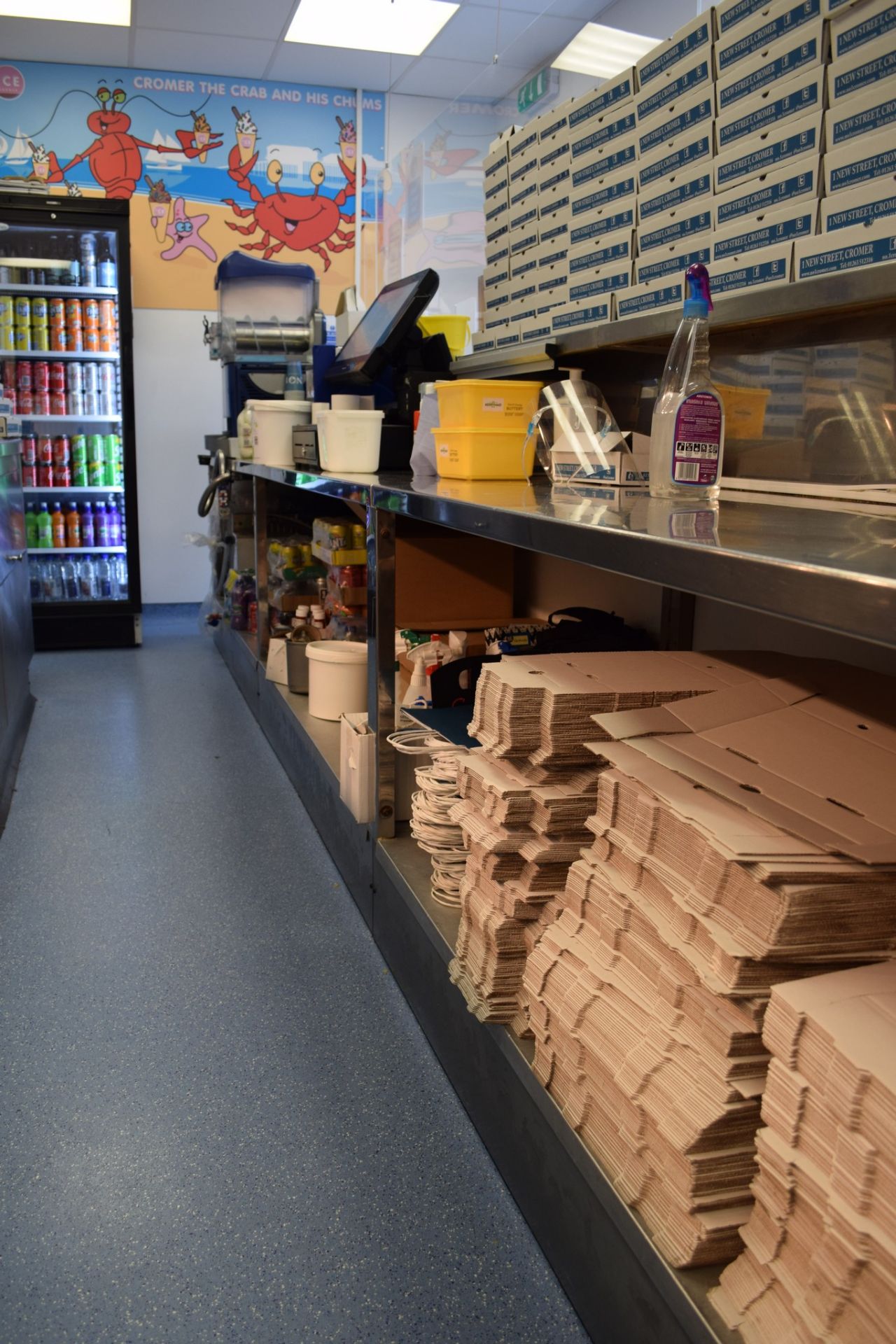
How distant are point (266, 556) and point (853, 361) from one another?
9.92 feet

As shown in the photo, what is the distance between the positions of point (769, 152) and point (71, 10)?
16.5 ft

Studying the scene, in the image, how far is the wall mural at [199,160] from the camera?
604 centimetres

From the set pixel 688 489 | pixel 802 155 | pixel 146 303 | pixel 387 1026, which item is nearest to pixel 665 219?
pixel 802 155

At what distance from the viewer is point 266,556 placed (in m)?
4.42

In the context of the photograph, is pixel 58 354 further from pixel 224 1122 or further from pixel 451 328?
pixel 224 1122

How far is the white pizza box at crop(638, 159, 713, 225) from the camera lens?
6.14ft

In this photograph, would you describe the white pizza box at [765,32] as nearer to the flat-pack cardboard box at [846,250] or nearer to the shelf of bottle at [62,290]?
the flat-pack cardboard box at [846,250]

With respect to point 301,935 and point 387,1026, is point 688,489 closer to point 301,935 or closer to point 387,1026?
point 387,1026

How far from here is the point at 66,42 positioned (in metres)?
5.69

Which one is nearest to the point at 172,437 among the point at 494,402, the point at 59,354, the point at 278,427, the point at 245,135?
the point at 59,354

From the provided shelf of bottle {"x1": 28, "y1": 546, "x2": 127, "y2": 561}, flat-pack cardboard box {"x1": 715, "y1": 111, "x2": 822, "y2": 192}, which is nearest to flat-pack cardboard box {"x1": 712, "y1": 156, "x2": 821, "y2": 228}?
flat-pack cardboard box {"x1": 715, "y1": 111, "x2": 822, "y2": 192}

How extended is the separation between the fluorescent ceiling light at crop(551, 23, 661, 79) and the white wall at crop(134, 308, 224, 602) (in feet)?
12.9

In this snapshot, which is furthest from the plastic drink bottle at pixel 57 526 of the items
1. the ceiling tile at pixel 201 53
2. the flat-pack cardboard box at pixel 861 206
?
the flat-pack cardboard box at pixel 861 206

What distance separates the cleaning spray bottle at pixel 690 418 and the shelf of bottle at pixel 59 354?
484 centimetres
